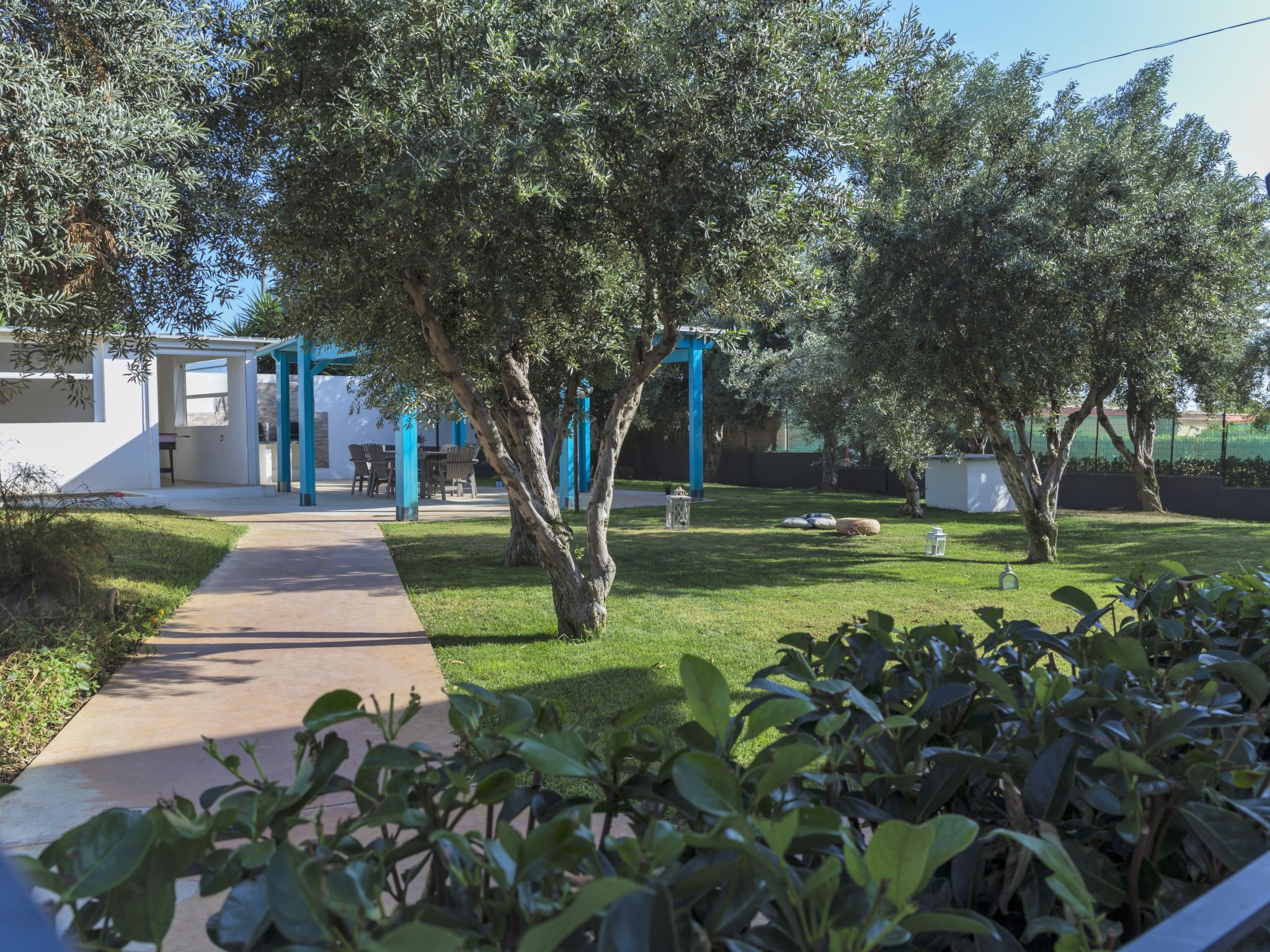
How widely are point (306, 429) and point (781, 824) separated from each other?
18.0 metres

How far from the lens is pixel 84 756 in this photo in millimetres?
4254

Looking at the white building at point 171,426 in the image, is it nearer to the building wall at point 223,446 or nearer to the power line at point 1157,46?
the building wall at point 223,446

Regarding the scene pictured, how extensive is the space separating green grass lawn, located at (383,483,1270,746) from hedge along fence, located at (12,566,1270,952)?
1.36 meters

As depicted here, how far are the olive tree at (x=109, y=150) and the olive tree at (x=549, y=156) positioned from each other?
0.33m

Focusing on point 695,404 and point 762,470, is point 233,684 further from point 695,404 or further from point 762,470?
point 762,470

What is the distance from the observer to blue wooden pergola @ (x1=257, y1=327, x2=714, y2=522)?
49.3 feet

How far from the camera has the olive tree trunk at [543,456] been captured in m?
6.35

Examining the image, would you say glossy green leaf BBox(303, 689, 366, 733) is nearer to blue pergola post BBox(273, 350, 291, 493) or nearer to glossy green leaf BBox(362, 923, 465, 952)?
glossy green leaf BBox(362, 923, 465, 952)

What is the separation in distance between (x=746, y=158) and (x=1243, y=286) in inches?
299

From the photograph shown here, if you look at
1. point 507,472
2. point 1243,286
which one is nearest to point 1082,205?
point 1243,286

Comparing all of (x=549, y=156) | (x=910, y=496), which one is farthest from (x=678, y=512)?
(x=549, y=156)

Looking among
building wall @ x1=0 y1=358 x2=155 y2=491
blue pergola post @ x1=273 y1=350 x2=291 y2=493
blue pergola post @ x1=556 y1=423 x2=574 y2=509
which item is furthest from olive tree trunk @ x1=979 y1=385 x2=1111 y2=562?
building wall @ x1=0 y1=358 x2=155 y2=491

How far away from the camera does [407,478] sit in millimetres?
15000

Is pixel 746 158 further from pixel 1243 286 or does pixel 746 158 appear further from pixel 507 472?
pixel 1243 286
